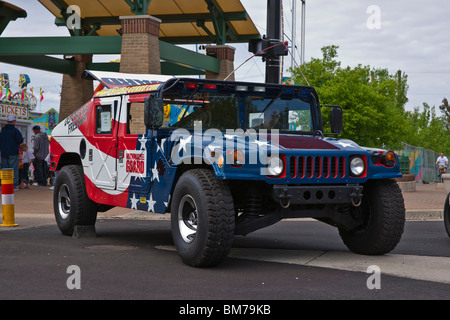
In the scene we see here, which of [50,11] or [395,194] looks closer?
[395,194]

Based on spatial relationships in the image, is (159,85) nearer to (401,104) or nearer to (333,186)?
(333,186)

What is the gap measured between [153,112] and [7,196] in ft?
14.2

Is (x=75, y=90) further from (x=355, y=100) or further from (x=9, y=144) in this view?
(x=355, y=100)

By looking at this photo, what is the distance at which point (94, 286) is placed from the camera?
540cm

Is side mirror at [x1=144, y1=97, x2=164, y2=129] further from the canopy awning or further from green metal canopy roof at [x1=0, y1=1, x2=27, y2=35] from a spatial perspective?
green metal canopy roof at [x1=0, y1=1, x2=27, y2=35]

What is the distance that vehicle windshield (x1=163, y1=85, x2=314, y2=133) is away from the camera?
755 centimetres

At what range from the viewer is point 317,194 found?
6375mm

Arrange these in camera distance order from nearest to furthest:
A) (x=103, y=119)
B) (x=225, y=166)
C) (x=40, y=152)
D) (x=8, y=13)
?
(x=225, y=166) < (x=103, y=119) < (x=40, y=152) < (x=8, y=13)

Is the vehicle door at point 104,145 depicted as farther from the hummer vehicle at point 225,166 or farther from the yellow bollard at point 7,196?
the yellow bollard at point 7,196

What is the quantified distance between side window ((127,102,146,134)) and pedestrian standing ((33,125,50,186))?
11967mm

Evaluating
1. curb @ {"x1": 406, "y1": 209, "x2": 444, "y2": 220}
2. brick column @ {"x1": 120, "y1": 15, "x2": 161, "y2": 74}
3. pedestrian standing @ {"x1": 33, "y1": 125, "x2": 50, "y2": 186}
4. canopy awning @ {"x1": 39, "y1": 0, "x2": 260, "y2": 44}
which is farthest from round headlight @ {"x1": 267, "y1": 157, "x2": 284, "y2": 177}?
canopy awning @ {"x1": 39, "y1": 0, "x2": 260, "y2": 44}

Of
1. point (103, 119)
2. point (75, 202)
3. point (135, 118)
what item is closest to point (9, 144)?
point (75, 202)
